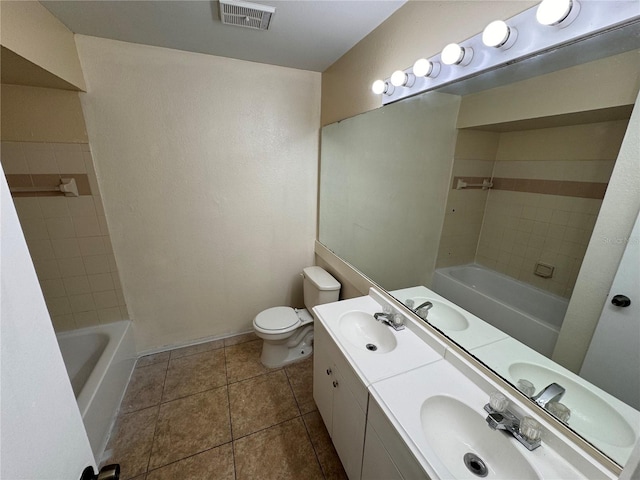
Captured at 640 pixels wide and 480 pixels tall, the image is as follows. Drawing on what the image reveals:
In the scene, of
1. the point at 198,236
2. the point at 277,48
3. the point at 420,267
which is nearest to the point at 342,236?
the point at 420,267

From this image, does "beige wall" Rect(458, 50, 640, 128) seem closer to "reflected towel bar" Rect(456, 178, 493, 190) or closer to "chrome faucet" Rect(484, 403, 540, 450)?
"reflected towel bar" Rect(456, 178, 493, 190)

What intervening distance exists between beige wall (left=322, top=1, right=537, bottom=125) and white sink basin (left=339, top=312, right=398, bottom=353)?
1.24 meters

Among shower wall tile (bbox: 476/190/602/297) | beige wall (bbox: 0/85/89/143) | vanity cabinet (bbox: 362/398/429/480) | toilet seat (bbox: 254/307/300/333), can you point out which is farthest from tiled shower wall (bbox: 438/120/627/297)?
beige wall (bbox: 0/85/89/143)

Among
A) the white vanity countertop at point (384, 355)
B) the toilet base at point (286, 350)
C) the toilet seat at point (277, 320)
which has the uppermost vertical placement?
the white vanity countertop at point (384, 355)

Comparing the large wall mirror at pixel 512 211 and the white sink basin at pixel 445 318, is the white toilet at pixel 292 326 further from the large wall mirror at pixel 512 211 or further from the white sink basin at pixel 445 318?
the white sink basin at pixel 445 318

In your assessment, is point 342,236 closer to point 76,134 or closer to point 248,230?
point 248,230

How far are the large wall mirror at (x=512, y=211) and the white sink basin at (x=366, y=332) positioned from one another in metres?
0.21

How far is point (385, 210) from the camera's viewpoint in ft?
5.65

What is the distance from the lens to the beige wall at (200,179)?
168cm

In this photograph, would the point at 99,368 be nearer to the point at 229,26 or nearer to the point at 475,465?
the point at 475,465

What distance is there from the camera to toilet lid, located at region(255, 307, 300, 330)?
194 cm

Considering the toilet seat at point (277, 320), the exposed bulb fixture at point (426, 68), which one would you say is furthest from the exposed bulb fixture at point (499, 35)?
the toilet seat at point (277, 320)

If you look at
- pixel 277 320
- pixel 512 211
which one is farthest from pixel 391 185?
pixel 277 320

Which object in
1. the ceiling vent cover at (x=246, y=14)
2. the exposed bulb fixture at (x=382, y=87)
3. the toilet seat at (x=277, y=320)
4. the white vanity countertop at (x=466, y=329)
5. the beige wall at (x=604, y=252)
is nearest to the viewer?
the beige wall at (x=604, y=252)
